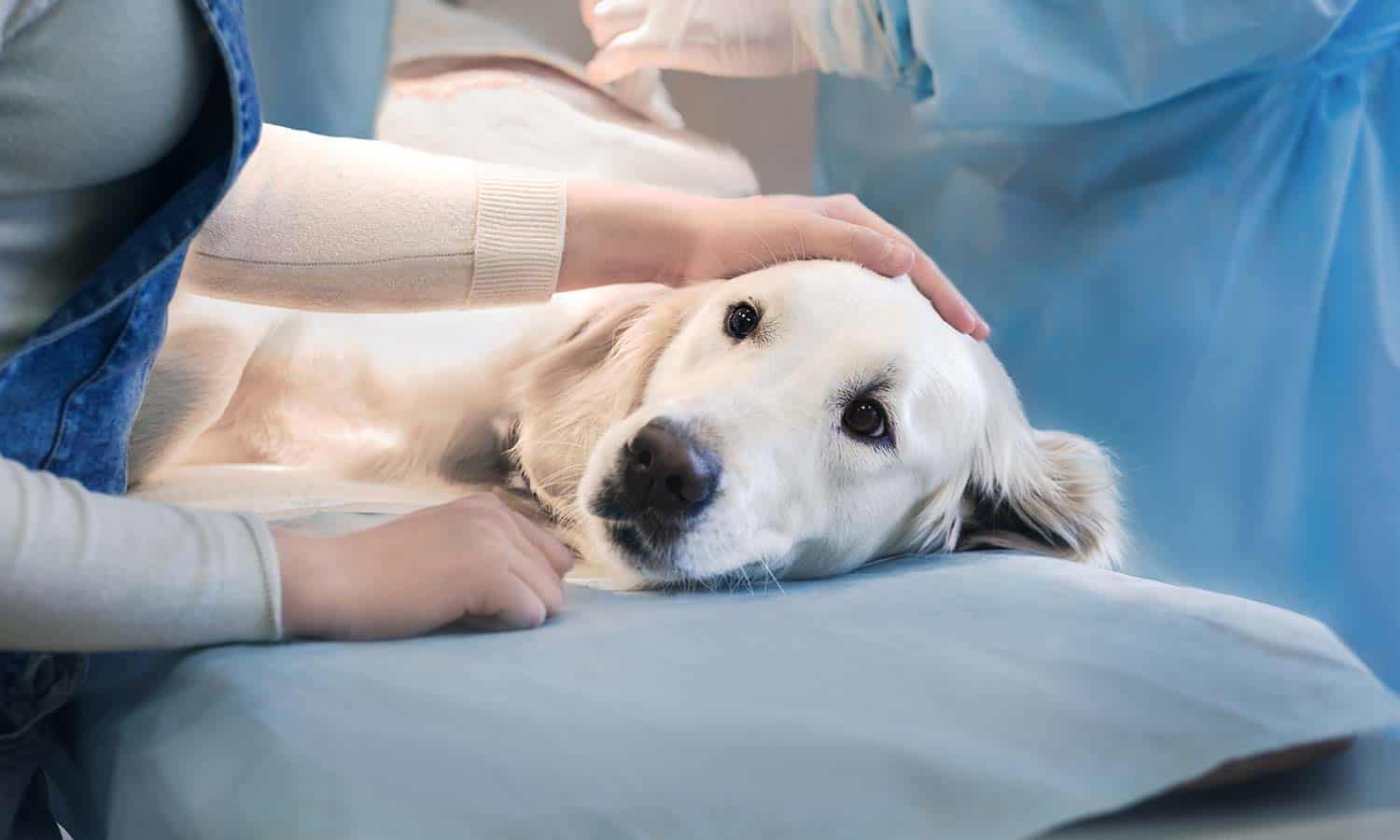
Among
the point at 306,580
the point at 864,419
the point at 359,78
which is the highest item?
the point at 359,78

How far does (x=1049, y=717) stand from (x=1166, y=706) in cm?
6

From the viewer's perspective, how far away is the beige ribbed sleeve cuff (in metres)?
1.06

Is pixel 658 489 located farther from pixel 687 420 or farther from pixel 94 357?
pixel 94 357

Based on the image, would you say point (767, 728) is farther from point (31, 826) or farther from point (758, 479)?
point (31, 826)

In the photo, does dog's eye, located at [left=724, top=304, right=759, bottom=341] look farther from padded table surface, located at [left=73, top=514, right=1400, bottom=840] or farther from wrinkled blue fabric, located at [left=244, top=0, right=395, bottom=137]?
wrinkled blue fabric, located at [left=244, top=0, right=395, bottom=137]

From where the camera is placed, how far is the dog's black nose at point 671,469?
34.0 inches

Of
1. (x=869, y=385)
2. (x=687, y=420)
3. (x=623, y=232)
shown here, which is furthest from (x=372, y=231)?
(x=869, y=385)

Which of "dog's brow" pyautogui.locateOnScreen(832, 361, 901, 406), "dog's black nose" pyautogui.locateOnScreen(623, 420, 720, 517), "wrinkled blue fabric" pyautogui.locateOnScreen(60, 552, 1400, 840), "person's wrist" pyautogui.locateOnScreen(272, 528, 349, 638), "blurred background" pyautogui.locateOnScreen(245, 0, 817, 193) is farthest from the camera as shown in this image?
"blurred background" pyautogui.locateOnScreen(245, 0, 817, 193)

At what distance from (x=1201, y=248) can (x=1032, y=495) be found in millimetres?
280

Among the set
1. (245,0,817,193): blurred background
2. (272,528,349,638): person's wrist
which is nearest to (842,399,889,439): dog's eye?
(272,528,349,638): person's wrist

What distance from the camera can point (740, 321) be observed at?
1.05 metres

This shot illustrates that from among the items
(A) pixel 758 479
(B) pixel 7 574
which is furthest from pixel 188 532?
(A) pixel 758 479

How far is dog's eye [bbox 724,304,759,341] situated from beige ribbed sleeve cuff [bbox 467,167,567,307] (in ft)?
0.59

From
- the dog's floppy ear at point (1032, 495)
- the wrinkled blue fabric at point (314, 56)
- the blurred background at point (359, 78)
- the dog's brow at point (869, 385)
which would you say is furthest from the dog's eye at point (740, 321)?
the wrinkled blue fabric at point (314, 56)
